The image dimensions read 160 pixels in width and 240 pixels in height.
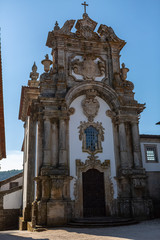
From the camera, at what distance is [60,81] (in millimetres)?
17656

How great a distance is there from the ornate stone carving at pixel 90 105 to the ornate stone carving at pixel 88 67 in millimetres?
1367

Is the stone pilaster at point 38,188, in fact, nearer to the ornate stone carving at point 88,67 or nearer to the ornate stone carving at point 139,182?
the ornate stone carving at point 139,182

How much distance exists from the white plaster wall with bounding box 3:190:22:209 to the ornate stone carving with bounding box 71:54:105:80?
432 inches

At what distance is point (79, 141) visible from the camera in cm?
1694

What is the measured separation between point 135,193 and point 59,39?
12.5 metres

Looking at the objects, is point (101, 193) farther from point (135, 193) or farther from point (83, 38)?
point (83, 38)

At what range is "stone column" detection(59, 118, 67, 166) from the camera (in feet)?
51.4

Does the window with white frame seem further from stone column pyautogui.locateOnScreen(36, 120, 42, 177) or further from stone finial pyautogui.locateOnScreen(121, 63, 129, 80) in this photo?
stone column pyautogui.locateOnScreen(36, 120, 42, 177)

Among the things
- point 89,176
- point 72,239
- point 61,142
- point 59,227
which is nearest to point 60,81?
point 61,142

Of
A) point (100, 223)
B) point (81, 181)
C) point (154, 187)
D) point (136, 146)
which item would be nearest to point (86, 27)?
point (136, 146)

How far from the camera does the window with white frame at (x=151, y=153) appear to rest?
62.2ft

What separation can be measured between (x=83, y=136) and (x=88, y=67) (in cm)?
548

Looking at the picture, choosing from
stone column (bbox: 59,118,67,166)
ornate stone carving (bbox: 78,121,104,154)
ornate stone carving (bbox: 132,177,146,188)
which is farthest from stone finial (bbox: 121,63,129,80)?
ornate stone carving (bbox: 132,177,146,188)

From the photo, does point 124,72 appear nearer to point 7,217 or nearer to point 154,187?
point 154,187
